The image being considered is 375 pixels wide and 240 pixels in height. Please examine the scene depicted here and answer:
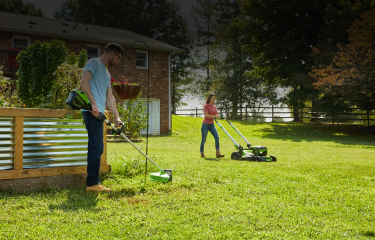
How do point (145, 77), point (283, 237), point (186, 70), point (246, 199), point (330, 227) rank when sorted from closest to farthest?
point (283, 237) → point (330, 227) → point (246, 199) → point (145, 77) → point (186, 70)

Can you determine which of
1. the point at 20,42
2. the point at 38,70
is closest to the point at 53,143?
the point at 38,70

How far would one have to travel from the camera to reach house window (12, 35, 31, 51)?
687 inches

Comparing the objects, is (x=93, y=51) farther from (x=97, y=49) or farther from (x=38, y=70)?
(x=38, y=70)

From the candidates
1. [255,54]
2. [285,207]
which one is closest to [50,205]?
[285,207]

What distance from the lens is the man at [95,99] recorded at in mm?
4211

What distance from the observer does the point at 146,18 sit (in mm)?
33281

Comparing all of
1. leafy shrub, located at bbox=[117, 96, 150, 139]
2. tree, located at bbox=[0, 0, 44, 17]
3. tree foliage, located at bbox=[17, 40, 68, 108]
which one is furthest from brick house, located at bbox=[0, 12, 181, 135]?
tree, located at bbox=[0, 0, 44, 17]

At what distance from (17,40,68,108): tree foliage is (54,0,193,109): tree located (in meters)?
26.0

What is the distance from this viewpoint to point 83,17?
31.9 m

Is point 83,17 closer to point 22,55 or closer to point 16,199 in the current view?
point 22,55

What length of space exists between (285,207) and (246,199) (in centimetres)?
53

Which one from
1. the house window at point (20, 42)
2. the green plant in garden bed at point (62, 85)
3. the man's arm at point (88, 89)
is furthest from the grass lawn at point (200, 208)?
the house window at point (20, 42)

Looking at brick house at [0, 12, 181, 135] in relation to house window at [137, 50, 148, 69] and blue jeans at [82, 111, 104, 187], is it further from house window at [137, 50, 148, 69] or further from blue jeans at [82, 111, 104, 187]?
blue jeans at [82, 111, 104, 187]

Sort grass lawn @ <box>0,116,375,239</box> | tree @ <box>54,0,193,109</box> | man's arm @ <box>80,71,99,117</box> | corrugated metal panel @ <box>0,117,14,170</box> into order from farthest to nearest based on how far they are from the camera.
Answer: tree @ <box>54,0,193,109</box>, corrugated metal panel @ <box>0,117,14,170</box>, man's arm @ <box>80,71,99,117</box>, grass lawn @ <box>0,116,375,239</box>
